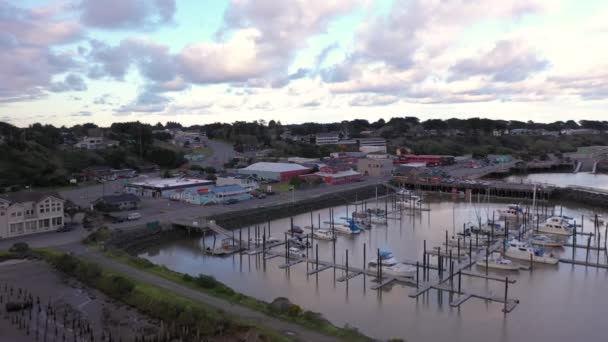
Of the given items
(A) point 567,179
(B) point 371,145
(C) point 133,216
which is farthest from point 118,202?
(B) point 371,145

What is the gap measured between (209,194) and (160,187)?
3474mm

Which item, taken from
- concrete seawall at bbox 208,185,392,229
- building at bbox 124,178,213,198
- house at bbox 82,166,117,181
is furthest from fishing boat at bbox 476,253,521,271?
house at bbox 82,166,117,181

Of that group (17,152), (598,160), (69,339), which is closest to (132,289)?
(69,339)

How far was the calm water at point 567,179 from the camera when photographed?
3491 cm

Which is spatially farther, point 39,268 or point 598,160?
point 598,160

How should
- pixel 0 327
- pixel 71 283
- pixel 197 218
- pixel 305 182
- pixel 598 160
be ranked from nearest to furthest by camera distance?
pixel 0 327 → pixel 71 283 → pixel 197 218 → pixel 305 182 → pixel 598 160

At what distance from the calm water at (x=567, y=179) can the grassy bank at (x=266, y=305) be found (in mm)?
29881

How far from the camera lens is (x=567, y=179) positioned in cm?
3828

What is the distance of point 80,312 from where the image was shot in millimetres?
10133

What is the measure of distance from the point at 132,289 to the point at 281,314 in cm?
357

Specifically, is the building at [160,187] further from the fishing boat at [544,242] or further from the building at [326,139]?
the building at [326,139]

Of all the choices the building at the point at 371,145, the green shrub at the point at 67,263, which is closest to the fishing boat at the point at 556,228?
the green shrub at the point at 67,263

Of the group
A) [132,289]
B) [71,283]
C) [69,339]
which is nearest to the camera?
[69,339]

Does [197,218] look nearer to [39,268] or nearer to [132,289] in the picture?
[39,268]
